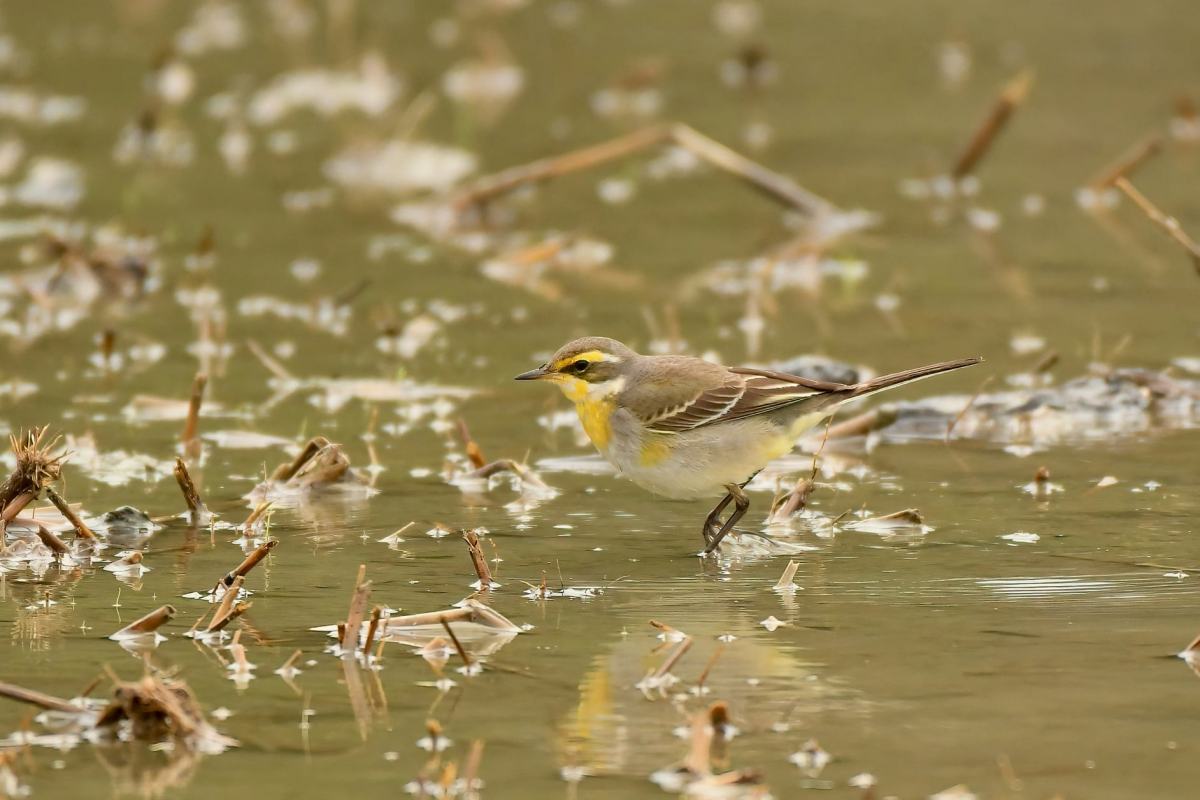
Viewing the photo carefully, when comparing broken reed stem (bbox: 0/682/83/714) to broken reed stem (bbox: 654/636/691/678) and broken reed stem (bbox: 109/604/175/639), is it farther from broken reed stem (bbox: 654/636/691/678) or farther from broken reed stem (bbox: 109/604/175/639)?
broken reed stem (bbox: 654/636/691/678)

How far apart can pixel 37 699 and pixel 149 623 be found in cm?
90

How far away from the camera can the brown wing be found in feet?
25.4

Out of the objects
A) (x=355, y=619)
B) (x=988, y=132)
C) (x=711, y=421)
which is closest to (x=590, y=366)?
(x=711, y=421)

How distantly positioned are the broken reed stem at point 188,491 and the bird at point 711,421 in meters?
→ 1.74

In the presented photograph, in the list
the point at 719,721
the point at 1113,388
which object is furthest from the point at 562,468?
the point at 719,721

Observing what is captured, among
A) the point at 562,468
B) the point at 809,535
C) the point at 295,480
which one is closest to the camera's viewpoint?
the point at 809,535

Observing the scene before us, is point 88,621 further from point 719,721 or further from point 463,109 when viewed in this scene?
point 463,109

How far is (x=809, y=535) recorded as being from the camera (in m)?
7.67

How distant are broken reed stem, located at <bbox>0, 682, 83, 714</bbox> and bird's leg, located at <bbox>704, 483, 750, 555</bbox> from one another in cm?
296

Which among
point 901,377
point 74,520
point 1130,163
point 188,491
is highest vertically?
point 1130,163

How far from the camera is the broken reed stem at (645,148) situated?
13664 millimetres

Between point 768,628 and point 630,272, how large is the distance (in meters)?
7.00

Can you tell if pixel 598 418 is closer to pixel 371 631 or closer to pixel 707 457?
pixel 707 457

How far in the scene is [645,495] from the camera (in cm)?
859
